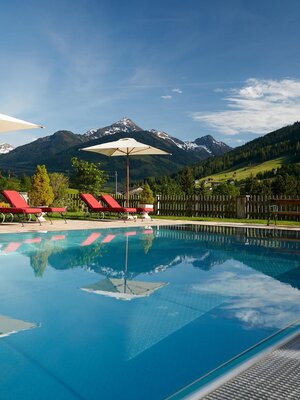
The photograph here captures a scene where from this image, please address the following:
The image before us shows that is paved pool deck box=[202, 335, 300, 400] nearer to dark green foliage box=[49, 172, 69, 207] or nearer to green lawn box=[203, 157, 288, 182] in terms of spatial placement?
dark green foliage box=[49, 172, 69, 207]

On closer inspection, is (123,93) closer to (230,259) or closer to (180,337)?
(230,259)

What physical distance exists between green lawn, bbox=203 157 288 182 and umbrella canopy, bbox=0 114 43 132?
4975 inches

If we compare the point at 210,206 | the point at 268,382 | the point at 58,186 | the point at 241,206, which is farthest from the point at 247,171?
the point at 268,382

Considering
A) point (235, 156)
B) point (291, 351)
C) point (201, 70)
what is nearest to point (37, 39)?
point (201, 70)

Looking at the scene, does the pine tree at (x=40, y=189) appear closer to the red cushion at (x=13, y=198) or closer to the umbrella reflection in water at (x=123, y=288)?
the red cushion at (x=13, y=198)

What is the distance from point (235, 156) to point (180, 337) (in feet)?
567

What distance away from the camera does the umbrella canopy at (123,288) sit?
14.4 ft

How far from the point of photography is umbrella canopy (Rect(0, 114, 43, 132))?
903 centimetres

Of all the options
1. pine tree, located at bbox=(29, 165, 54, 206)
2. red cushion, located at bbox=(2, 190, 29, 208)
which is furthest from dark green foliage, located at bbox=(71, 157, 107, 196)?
red cushion, located at bbox=(2, 190, 29, 208)

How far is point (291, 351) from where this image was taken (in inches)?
103

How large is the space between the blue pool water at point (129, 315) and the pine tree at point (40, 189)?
10937 millimetres

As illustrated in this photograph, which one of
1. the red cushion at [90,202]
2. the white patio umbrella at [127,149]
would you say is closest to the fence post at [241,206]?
the white patio umbrella at [127,149]

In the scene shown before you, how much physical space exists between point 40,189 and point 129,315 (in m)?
15.7

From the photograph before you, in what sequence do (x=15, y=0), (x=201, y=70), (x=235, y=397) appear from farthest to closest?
1. (x=201, y=70)
2. (x=15, y=0)
3. (x=235, y=397)
